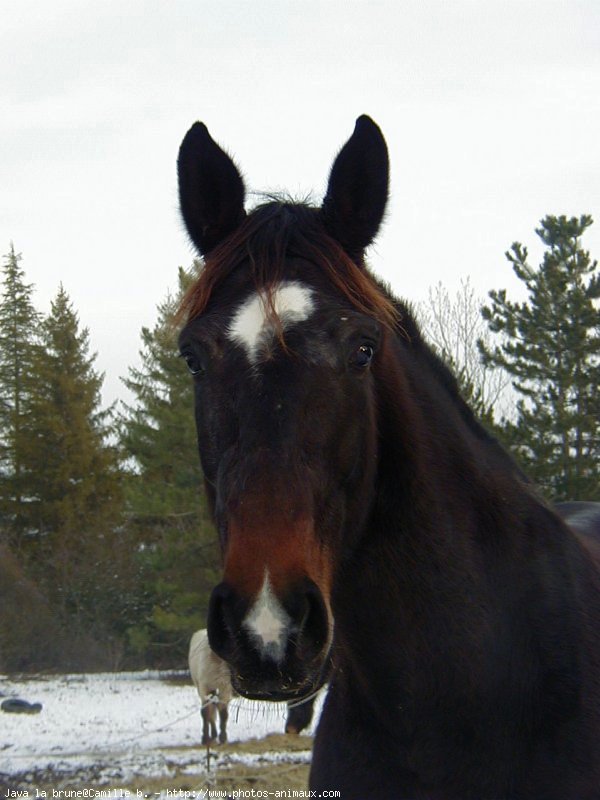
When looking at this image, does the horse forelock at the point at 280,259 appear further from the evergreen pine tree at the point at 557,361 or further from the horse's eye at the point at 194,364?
the evergreen pine tree at the point at 557,361

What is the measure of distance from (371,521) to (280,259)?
0.82 meters

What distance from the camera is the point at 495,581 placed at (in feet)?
8.36

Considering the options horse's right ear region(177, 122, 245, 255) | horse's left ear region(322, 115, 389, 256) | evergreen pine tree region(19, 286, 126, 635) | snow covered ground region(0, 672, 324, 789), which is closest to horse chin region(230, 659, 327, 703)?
horse's left ear region(322, 115, 389, 256)

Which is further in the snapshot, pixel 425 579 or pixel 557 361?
pixel 557 361

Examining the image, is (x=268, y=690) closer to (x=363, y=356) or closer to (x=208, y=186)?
(x=363, y=356)

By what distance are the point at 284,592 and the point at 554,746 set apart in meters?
1.01

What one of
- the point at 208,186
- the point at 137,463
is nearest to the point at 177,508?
the point at 137,463

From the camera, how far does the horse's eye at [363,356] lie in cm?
232

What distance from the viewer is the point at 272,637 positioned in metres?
1.82

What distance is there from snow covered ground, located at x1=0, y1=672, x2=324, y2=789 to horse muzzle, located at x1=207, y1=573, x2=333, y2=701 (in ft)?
12.5

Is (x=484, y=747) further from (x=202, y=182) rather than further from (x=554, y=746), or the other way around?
(x=202, y=182)

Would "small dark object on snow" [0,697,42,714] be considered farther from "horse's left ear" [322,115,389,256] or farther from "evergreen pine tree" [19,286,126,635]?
"horse's left ear" [322,115,389,256]

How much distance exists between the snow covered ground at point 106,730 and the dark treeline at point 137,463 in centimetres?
255

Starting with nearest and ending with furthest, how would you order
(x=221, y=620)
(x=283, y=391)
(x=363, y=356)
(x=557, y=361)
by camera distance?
(x=221, y=620), (x=283, y=391), (x=363, y=356), (x=557, y=361)
